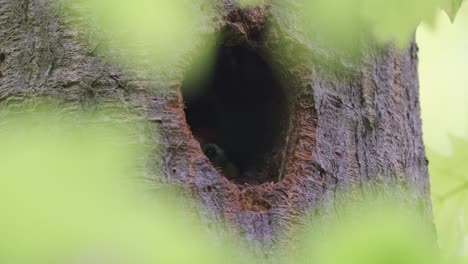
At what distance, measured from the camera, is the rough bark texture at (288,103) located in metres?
1.25

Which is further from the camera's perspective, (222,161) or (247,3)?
(222,161)

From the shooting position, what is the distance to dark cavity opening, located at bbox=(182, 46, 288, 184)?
1.54 metres

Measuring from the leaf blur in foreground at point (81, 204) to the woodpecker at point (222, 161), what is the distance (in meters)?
0.48

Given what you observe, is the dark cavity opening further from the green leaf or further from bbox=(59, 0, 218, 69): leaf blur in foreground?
the green leaf

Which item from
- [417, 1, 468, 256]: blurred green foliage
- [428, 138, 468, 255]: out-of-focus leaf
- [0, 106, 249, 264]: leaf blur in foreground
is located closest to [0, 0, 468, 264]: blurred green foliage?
[0, 106, 249, 264]: leaf blur in foreground

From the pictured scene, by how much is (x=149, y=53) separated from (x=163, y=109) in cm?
9

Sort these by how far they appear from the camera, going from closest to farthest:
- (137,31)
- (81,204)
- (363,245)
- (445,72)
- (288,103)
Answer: (363,245), (81,204), (137,31), (288,103), (445,72)

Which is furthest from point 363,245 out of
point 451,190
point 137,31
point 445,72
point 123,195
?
point 445,72

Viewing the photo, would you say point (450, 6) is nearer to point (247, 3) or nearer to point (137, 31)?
point (247, 3)

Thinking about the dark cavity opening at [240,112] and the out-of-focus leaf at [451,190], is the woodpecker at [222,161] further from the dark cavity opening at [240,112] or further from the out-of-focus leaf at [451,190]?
the out-of-focus leaf at [451,190]

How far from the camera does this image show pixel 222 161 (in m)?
1.73

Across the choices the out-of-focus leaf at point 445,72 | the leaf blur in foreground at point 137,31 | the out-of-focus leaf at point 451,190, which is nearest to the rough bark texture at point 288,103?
the leaf blur in foreground at point 137,31

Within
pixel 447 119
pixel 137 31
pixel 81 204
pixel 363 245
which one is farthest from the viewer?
pixel 447 119

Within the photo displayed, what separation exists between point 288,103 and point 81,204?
52cm
